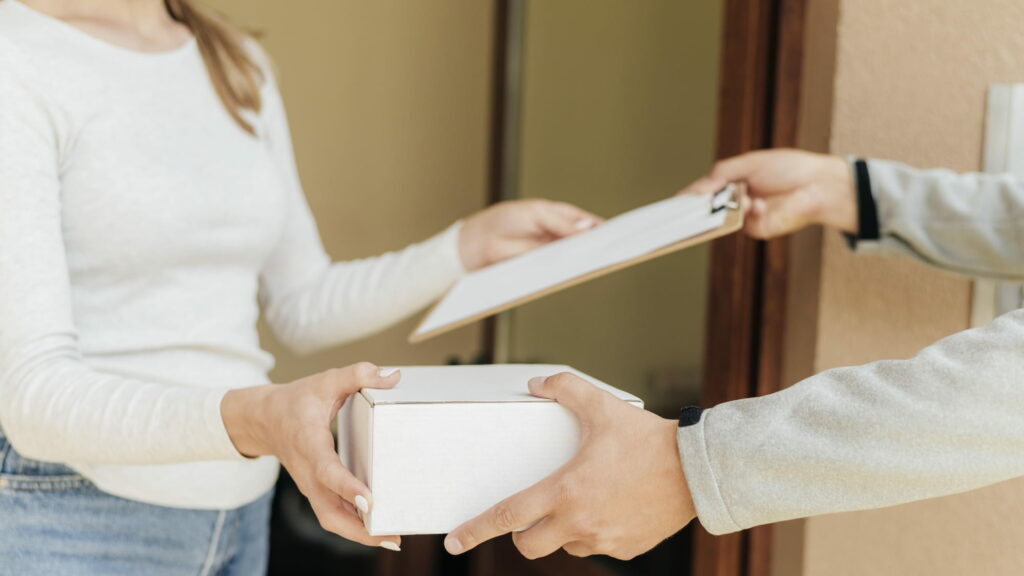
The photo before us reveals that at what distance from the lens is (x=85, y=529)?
0.84 metres

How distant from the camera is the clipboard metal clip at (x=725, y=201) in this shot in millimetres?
765

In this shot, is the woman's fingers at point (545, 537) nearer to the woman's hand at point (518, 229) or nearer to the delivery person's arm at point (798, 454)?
the delivery person's arm at point (798, 454)

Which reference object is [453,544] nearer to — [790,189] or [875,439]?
[875,439]

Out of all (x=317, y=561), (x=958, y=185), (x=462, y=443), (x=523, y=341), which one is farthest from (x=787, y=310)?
(x=317, y=561)

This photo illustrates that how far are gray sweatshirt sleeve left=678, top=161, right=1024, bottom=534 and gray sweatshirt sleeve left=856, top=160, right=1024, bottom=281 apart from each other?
0.28 m

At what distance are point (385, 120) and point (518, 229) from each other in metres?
1.39

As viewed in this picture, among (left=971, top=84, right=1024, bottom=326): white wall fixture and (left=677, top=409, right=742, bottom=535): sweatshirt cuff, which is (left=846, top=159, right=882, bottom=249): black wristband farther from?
(left=677, top=409, right=742, bottom=535): sweatshirt cuff

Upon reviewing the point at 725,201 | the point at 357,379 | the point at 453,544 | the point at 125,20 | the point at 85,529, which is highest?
the point at 125,20

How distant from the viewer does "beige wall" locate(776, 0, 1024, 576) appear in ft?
3.01

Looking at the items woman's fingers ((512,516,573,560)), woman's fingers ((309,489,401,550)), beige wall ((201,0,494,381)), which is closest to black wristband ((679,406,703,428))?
woman's fingers ((512,516,573,560))

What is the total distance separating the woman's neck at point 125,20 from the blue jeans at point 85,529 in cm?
40

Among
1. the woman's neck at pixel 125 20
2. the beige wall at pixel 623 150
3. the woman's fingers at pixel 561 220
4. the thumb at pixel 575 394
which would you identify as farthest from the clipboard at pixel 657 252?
the beige wall at pixel 623 150

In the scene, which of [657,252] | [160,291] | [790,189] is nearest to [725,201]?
[657,252]

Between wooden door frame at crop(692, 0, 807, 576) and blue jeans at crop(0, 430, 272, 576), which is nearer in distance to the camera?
blue jeans at crop(0, 430, 272, 576)
